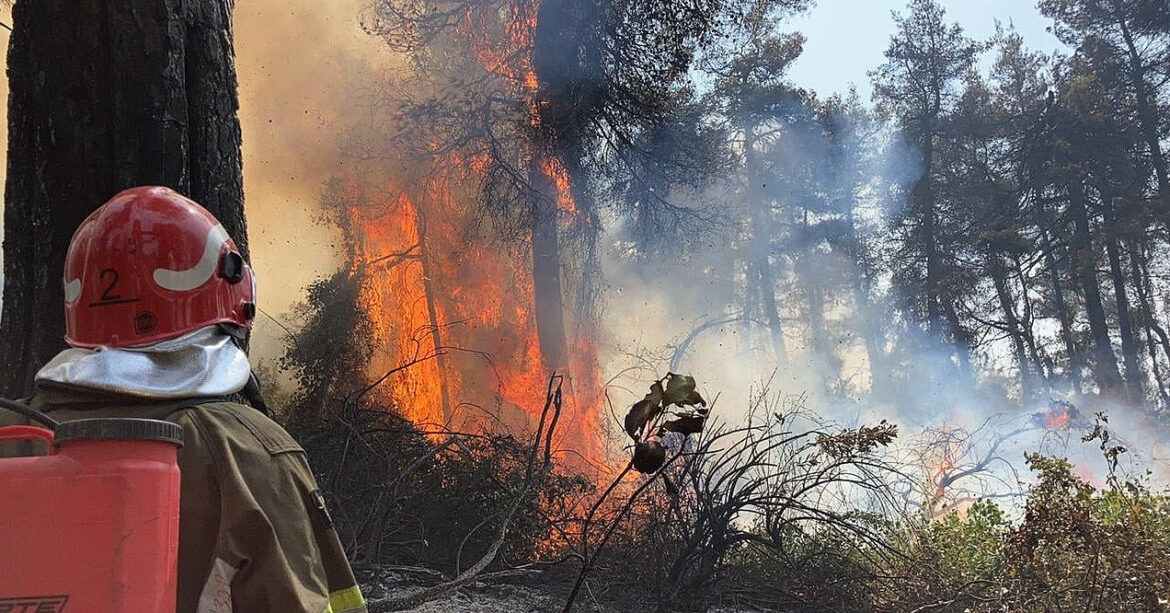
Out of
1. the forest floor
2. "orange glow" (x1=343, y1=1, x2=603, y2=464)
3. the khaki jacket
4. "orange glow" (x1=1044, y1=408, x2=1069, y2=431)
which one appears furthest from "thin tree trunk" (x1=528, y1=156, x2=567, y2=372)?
the khaki jacket

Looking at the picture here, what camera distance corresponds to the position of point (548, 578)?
20.5 ft

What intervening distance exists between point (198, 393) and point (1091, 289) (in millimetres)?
18508

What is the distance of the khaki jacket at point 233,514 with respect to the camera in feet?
5.16

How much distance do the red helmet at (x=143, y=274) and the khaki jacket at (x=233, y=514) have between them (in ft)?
0.51

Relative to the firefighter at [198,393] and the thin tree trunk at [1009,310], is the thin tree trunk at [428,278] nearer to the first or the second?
the firefighter at [198,393]

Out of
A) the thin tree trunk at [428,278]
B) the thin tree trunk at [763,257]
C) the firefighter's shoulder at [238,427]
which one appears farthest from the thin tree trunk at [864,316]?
the firefighter's shoulder at [238,427]

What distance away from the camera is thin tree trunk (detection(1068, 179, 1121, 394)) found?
53.3ft

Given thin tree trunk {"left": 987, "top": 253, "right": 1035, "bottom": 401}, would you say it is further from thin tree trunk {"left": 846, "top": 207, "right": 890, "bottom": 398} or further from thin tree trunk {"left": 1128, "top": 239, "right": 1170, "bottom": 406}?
thin tree trunk {"left": 846, "top": 207, "right": 890, "bottom": 398}

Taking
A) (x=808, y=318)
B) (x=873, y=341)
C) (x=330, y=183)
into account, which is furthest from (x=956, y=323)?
(x=330, y=183)

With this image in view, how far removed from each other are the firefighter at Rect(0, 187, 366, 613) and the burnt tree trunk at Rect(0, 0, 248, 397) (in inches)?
32.3

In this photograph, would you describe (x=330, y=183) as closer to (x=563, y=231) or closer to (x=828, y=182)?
(x=563, y=231)

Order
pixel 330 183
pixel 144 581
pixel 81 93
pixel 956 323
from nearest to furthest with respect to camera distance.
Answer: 1. pixel 144 581
2. pixel 81 93
3. pixel 330 183
4. pixel 956 323

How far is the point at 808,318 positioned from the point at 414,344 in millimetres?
12974

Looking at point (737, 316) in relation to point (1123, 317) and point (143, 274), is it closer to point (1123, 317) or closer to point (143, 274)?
point (1123, 317)
